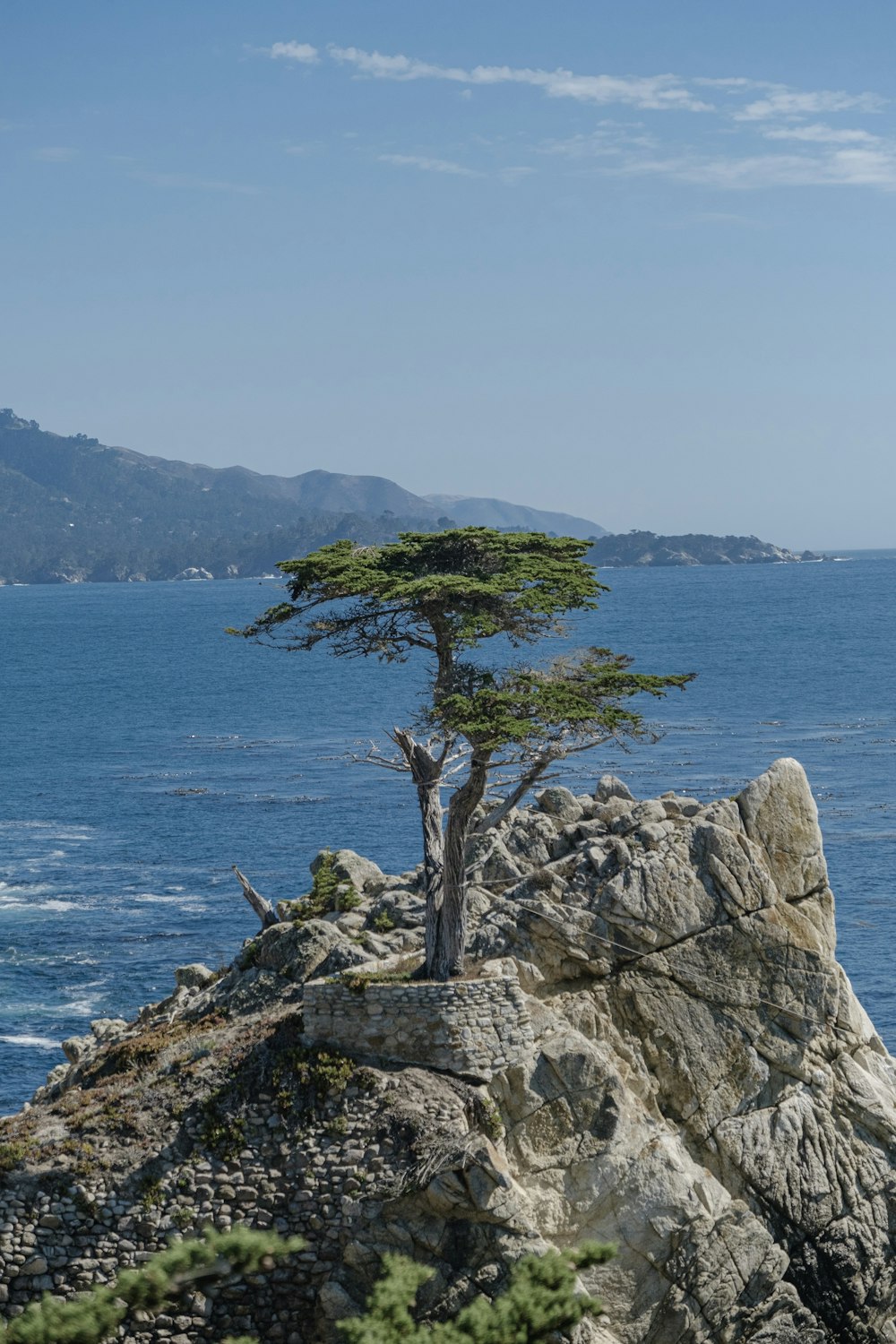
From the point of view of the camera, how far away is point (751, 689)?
12731 cm

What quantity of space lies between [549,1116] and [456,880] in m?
5.47

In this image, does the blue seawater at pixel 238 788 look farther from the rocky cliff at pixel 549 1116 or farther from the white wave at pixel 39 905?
the rocky cliff at pixel 549 1116

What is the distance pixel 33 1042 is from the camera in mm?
53219

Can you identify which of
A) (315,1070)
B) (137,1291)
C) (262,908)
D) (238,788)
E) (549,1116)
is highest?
(137,1291)

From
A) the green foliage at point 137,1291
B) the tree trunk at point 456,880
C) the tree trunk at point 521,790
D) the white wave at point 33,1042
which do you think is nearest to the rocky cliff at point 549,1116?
the tree trunk at point 456,880

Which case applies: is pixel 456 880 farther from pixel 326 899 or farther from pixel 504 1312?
pixel 504 1312

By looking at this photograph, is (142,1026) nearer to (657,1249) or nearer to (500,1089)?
(500,1089)

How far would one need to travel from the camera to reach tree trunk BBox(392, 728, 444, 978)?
33.8 meters

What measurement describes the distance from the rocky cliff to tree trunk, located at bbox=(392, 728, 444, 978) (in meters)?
1.49

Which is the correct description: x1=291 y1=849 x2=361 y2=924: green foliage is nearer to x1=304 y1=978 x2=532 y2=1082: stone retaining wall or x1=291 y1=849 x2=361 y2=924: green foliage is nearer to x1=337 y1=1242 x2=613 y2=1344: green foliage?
x1=304 y1=978 x2=532 y2=1082: stone retaining wall

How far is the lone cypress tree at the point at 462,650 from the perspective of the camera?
33.2 meters

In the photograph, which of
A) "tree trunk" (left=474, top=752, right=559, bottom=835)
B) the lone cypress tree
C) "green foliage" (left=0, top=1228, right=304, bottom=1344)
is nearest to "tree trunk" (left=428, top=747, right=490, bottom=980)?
the lone cypress tree

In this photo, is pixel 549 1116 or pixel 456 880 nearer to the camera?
pixel 549 1116

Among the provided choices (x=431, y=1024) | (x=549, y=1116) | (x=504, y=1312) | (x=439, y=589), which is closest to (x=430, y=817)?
(x=431, y=1024)
